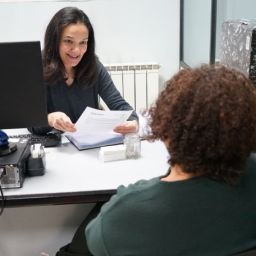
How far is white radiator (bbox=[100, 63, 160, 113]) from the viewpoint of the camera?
325 centimetres

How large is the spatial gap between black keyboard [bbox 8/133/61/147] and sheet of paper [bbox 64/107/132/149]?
0.06 m

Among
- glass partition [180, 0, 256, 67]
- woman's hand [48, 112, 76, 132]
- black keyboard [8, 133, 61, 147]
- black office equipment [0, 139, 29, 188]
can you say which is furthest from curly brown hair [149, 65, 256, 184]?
glass partition [180, 0, 256, 67]

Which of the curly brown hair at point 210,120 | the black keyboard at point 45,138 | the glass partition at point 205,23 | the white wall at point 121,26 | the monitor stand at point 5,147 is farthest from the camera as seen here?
the white wall at point 121,26

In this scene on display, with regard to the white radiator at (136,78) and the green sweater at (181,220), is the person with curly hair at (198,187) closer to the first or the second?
the green sweater at (181,220)

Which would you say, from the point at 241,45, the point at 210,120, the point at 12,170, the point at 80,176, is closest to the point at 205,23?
the point at 241,45

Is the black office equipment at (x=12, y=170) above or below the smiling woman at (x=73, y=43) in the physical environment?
below

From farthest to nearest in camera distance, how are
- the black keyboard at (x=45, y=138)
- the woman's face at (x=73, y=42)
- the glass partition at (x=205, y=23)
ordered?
the glass partition at (x=205, y=23), the woman's face at (x=73, y=42), the black keyboard at (x=45, y=138)

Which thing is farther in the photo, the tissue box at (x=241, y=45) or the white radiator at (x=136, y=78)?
the white radiator at (x=136, y=78)

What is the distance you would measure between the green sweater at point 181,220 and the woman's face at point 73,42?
4.25 ft

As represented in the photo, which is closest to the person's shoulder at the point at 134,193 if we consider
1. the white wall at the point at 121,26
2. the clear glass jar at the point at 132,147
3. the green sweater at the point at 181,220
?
the green sweater at the point at 181,220

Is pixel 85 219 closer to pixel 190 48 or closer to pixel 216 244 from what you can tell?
pixel 216 244

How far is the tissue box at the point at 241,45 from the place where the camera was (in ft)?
5.35

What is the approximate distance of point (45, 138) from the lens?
1749mm

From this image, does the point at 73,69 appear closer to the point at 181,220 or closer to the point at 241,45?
the point at 241,45
